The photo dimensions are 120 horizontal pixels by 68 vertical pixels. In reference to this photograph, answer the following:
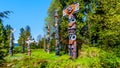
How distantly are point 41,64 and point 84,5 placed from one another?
2393cm

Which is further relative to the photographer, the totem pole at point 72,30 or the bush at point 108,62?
the totem pole at point 72,30

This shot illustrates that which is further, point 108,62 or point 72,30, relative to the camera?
point 72,30

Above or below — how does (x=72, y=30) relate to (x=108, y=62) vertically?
above

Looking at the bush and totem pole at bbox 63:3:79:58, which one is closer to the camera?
the bush

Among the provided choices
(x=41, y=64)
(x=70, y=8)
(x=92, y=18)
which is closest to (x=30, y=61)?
(x=41, y=64)

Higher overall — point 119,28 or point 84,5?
point 84,5

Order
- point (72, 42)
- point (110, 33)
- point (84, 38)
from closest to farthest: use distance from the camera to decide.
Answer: point (72, 42) → point (110, 33) → point (84, 38)

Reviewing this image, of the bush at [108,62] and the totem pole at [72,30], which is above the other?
the totem pole at [72,30]

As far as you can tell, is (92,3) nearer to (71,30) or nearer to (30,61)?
(71,30)

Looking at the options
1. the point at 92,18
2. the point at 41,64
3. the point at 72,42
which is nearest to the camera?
the point at 41,64

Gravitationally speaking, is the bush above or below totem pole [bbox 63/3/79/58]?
below

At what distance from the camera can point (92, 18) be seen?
42.7 metres

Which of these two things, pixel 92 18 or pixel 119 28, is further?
pixel 92 18

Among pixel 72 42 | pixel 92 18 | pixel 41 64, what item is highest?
pixel 92 18
